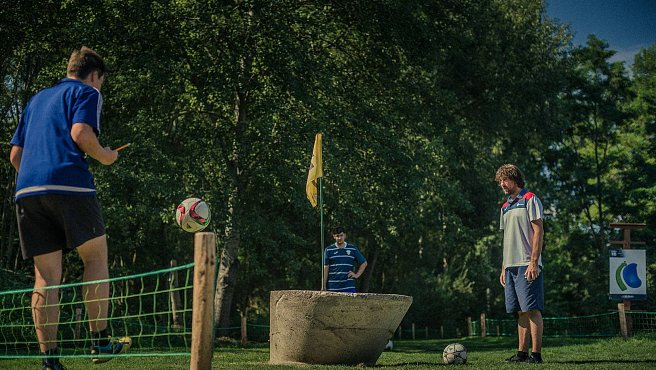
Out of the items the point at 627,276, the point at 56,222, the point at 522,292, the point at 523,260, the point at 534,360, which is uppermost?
the point at 627,276

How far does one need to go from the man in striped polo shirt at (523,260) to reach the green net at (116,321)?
3536mm

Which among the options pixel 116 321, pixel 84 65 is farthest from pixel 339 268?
pixel 84 65

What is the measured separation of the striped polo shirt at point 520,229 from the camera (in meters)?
8.98

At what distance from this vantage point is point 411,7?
2253 centimetres

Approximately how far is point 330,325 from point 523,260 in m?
2.25

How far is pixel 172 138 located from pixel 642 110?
28.3 m

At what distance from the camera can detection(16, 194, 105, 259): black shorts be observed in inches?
223

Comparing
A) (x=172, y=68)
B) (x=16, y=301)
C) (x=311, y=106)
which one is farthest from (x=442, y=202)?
(x=16, y=301)

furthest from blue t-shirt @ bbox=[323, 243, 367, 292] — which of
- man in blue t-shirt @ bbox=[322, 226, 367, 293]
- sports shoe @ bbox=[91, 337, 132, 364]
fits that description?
sports shoe @ bbox=[91, 337, 132, 364]

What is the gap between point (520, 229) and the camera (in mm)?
9070

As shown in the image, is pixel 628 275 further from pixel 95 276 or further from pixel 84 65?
pixel 84 65

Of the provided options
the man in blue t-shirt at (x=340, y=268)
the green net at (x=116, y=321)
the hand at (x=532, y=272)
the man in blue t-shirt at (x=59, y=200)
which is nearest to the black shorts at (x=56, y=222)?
the man in blue t-shirt at (x=59, y=200)

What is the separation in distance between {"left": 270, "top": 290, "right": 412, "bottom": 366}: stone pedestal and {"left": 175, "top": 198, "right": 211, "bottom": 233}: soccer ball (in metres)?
4.09

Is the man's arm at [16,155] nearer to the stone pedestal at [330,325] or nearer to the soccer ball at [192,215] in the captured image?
the stone pedestal at [330,325]
